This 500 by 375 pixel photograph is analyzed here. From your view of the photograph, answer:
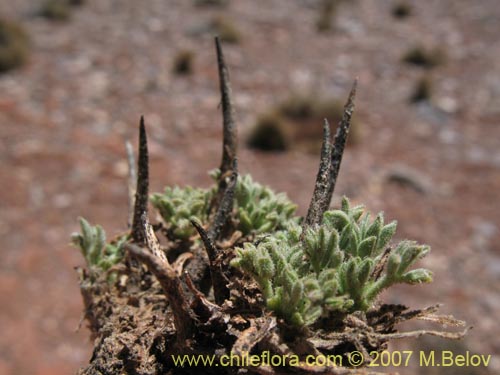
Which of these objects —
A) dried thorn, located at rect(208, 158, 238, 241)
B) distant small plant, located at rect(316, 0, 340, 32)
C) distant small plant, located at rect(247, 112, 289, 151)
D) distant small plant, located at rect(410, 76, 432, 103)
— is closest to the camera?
dried thorn, located at rect(208, 158, 238, 241)

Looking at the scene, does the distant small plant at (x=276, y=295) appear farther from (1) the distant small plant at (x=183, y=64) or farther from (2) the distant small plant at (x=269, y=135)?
(1) the distant small plant at (x=183, y=64)

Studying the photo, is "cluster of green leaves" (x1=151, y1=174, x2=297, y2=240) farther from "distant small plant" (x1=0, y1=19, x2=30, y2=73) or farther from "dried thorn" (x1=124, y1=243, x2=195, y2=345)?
"distant small plant" (x1=0, y1=19, x2=30, y2=73)

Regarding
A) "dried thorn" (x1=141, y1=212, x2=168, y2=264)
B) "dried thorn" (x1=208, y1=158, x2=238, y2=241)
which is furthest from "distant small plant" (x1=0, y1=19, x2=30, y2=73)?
"dried thorn" (x1=141, y1=212, x2=168, y2=264)

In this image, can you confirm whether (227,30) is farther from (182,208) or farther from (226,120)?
(182,208)

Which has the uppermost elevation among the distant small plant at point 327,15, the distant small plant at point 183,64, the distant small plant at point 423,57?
the distant small plant at point 327,15

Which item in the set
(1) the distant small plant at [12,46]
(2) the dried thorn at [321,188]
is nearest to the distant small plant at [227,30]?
(1) the distant small plant at [12,46]

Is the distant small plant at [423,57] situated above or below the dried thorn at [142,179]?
above

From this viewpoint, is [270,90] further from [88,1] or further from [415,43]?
[88,1]
